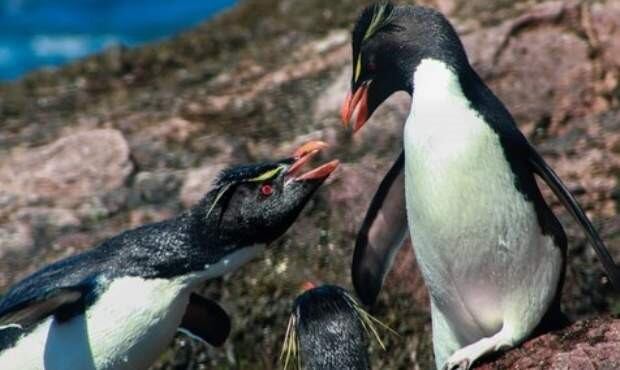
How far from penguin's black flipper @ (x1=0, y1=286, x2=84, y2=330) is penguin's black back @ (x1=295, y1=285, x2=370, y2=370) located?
0.76m

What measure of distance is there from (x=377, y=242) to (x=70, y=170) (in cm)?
227

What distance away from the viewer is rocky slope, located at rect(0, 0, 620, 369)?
20.8 ft

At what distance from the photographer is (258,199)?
17.3ft

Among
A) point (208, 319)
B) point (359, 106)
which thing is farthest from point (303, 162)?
point (208, 319)

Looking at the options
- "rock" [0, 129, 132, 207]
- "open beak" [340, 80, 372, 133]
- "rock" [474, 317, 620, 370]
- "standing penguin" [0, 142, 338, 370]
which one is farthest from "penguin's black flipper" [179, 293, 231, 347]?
"rock" [0, 129, 132, 207]

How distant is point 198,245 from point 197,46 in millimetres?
4071

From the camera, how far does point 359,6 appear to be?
29.9 feet

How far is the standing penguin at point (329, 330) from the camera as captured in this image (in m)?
4.75

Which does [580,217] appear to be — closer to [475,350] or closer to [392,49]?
[475,350]

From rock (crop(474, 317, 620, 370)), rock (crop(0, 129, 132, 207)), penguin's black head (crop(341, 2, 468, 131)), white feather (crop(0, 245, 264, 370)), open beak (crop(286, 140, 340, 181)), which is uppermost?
penguin's black head (crop(341, 2, 468, 131))

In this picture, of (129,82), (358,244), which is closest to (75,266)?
(358,244)

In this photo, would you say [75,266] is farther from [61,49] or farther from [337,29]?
[61,49]

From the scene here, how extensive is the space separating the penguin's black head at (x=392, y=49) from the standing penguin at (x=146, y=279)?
0.92 ft

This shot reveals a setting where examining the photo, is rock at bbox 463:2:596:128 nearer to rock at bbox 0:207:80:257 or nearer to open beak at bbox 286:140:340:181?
rock at bbox 0:207:80:257
